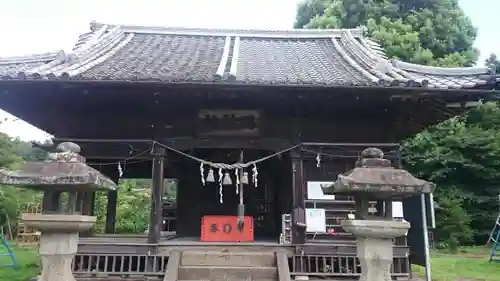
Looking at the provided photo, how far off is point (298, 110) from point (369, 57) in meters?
2.75

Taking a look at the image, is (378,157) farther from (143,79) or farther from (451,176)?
(451,176)

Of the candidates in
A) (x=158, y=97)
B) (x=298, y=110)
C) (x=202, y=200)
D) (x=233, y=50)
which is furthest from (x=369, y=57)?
(x=202, y=200)

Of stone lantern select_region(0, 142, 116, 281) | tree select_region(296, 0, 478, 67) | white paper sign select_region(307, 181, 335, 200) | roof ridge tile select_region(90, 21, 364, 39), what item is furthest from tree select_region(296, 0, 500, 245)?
stone lantern select_region(0, 142, 116, 281)

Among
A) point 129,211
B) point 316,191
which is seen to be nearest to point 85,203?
point 316,191

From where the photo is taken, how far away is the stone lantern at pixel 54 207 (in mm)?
5105

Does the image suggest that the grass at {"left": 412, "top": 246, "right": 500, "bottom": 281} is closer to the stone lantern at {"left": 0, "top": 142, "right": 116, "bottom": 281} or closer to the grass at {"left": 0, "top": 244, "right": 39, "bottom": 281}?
the stone lantern at {"left": 0, "top": 142, "right": 116, "bottom": 281}

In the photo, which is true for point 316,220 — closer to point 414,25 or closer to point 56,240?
point 56,240

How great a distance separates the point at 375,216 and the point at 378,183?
572 mm

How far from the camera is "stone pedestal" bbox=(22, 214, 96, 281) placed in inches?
201

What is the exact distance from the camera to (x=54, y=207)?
5434 millimetres

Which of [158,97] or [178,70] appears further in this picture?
[178,70]

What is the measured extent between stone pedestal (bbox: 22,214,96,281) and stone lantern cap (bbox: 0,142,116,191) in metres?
0.39

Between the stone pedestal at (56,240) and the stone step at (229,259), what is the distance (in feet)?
9.06

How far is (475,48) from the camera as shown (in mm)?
24672
